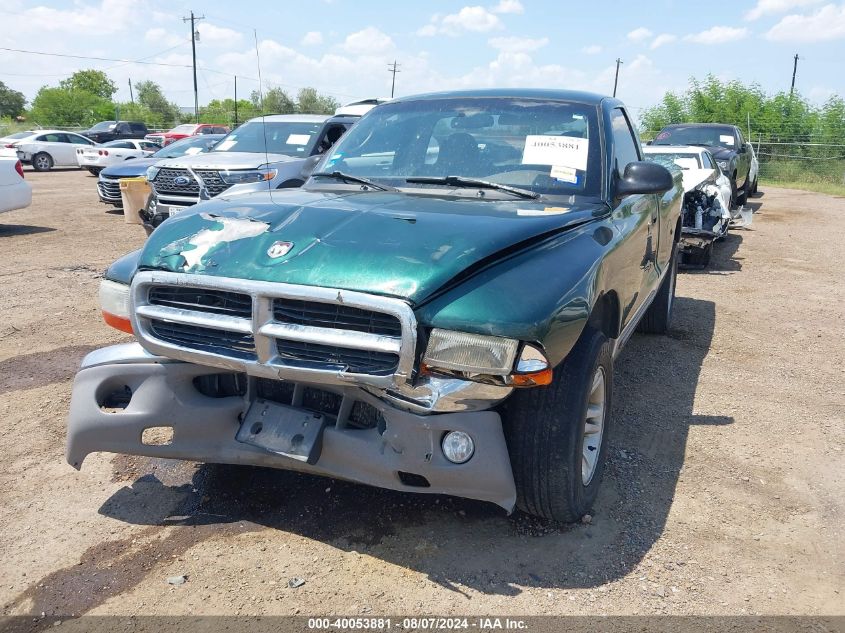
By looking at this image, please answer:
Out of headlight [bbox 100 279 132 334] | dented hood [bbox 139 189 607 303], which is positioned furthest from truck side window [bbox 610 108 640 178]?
headlight [bbox 100 279 132 334]

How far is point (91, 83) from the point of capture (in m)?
88.2

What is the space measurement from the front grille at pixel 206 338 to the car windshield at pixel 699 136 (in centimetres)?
1361

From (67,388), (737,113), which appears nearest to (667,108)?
(737,113)

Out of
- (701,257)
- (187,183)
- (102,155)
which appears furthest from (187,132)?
(701,257)

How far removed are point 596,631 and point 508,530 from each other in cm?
65

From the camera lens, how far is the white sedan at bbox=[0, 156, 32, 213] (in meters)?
10.8

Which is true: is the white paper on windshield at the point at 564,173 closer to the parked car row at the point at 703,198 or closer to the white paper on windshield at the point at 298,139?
the parked car row at the point at 703,198

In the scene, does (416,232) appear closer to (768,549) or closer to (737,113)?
(768,549)

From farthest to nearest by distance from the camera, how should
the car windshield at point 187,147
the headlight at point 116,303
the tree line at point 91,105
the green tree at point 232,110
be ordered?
the tree line at point 91,105 → the car windshield at point 187,147 → the green tree at point 232,110 → the headlight at point 116,303

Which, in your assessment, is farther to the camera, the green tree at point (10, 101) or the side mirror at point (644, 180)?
the green tree at point (10, 101)

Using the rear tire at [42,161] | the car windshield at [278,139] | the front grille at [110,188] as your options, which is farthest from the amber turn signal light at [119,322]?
the rear tire at [42,161]

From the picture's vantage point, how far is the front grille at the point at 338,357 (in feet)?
8.06

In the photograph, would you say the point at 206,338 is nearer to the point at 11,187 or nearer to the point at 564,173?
the point at 564,173

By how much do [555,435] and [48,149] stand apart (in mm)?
27465
